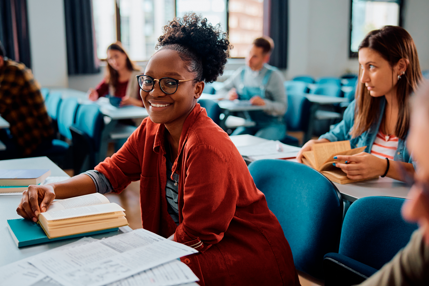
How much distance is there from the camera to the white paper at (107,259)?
0.75m

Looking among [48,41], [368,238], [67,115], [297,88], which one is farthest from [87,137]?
[297,88]

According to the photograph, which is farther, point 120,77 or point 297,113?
point 120,77

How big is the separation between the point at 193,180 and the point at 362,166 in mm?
794

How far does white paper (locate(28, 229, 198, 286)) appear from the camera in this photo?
751 mm

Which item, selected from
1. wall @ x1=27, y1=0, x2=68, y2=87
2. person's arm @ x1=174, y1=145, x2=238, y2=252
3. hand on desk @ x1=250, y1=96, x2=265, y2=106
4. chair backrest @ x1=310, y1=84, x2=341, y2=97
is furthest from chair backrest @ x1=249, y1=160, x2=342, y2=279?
wall @ x1=27, y1=0, x2=68, y2=87

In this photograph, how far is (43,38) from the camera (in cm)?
539

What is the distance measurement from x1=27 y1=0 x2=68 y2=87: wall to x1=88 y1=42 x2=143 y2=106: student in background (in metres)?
1.83

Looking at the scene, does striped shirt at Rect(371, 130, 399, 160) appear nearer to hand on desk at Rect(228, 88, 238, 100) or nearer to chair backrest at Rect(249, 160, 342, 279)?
chair backrest at Rect(249, 160, 342, 279)

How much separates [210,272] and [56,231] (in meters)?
0.41

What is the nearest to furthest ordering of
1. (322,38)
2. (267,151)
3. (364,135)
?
(364,135)
(267,151)
(322,38)

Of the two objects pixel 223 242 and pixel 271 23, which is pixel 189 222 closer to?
pixel 223 242

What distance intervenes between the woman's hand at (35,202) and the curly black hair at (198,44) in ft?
1.92

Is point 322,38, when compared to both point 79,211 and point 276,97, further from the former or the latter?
point 79,211

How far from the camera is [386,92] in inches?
68.1
